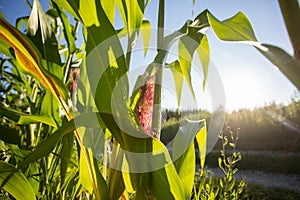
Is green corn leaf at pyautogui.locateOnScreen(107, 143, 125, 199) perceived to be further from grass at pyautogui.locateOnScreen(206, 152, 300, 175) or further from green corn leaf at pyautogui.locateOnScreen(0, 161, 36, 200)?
grass at pyautogui.locateOnScreen(206, 152, 300, 175)

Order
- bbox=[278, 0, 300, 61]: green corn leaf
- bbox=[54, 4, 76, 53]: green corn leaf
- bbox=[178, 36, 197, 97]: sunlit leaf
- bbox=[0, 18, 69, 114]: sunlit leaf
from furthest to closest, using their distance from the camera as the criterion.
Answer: bbox=[54, 4, 76, 53]: green corn leaf, bbox=[178, 36, 197, 97]: sunlit leaf, bbox=[0, 18, 69, 114]: sunlit leaf, bbox=[278, 0, 300, 61]: green corn leaf

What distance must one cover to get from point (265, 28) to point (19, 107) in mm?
815

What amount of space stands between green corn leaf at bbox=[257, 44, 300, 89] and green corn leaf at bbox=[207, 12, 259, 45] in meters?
0.07

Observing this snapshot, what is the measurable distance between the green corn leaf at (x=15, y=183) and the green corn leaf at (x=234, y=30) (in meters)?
0.31

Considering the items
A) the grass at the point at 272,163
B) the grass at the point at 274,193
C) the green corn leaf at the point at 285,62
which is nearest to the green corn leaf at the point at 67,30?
the green corn leaf at the point at 285,62

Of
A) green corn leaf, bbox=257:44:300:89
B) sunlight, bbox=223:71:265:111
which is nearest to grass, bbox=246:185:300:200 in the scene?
sunlight, bbox=223:71:265:111

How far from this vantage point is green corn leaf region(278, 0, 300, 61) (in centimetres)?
23

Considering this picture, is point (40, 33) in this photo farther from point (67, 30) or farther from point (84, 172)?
point (84, 172)

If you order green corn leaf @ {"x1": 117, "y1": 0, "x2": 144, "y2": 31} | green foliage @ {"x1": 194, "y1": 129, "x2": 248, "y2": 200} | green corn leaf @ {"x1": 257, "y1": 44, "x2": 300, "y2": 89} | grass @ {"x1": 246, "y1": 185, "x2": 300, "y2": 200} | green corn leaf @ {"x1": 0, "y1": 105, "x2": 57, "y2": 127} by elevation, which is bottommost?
grass @ {"x1": 246, "y1": 185, "x2": 300, "y2": 200}

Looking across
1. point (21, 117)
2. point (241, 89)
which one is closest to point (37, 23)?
point (21, 117)

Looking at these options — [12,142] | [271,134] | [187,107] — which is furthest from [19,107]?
[271,134]

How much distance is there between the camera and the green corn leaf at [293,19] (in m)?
0.23

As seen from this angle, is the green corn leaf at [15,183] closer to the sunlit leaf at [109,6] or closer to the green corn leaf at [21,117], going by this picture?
the green corn leaf at [21,117]

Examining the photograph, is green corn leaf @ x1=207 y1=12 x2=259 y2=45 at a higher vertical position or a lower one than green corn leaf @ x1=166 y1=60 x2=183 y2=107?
higher
